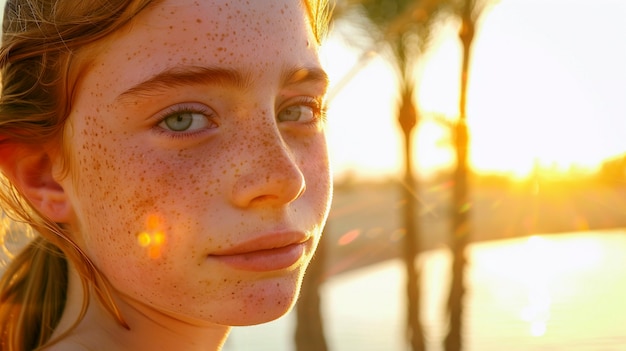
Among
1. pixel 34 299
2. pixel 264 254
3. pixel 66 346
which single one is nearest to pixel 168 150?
pixel 264 254

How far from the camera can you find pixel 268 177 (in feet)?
5.25

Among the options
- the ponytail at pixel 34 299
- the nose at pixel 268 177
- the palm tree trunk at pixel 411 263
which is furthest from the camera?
the palm tree trunk at pixel 411 263

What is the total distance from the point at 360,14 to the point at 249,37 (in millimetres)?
8804

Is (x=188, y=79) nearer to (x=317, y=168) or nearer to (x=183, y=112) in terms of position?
(x=183, y=112)

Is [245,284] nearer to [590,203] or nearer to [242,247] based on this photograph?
[242,247]

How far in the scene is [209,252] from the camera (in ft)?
5.29

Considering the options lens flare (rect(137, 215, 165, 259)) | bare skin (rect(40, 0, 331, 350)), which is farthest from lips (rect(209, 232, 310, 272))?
lens flare (rect(137, 215, 165, 259))

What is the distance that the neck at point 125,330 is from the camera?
1.80m

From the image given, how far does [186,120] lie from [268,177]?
23 centimetres

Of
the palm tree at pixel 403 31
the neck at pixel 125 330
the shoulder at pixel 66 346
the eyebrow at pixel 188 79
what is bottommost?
A: the shoulder at pixel 66 346

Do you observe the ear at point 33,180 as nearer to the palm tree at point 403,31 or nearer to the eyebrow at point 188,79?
the eyebrow at point 188,79

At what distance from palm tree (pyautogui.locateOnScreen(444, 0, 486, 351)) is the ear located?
794 centimetres

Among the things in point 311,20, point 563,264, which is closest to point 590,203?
point 563,264

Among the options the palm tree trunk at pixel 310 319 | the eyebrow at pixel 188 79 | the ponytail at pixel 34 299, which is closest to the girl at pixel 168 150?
the eyebrow at pixel 188 79
